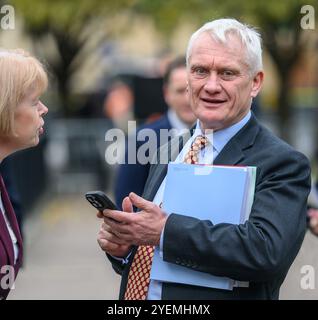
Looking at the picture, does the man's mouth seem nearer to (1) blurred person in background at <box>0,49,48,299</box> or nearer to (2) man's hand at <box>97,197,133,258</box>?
(2) man's hand at <box>97,197,133,258</box>

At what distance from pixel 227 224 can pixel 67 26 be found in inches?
668

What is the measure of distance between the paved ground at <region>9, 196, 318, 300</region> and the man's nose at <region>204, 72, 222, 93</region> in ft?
5.46

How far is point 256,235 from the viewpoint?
3.09m

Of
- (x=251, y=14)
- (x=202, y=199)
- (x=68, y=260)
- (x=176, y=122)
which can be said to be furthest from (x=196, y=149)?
(x=251, y=14)

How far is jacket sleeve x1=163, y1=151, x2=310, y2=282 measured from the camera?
10.1ft

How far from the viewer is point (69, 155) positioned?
17000 millimetres

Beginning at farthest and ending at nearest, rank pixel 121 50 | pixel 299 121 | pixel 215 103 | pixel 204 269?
pixel 121 50, pixel 299 121, pixel 215 103, pixel 204 269

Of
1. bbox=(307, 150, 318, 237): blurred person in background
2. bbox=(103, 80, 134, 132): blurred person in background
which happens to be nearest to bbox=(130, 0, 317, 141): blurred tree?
bbox=(103, 80, 134, 132): blurred person in background

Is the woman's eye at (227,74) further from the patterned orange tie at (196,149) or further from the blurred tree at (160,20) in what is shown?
the blurred tree at (160,20)

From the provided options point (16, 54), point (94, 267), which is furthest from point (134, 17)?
point (16, 54)

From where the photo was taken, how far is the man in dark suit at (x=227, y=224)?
10.2 feet

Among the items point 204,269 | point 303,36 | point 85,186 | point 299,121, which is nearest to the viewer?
point 204,269
